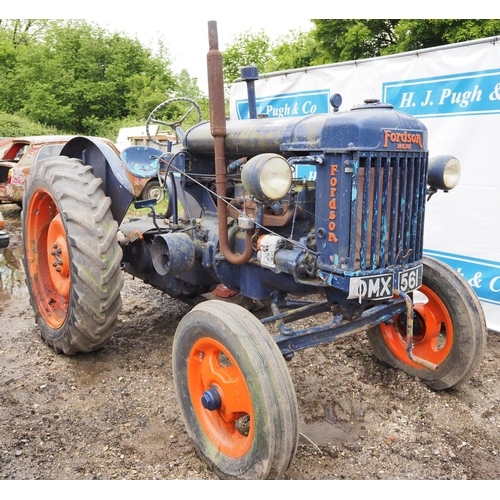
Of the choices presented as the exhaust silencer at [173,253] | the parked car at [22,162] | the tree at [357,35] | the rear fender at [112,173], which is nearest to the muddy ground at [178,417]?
the exhaust silencer at [173,253]

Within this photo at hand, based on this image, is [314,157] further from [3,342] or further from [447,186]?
[3,342]

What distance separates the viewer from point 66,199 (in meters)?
3.40

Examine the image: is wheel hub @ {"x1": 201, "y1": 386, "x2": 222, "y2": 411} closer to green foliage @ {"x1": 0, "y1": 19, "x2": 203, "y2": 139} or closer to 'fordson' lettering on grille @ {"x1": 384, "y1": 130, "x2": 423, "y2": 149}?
'fordson' lettering on grille @ {"x1": 384, "y1": 130, "x2": 423, "y2": 149}

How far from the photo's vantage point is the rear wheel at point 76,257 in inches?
128

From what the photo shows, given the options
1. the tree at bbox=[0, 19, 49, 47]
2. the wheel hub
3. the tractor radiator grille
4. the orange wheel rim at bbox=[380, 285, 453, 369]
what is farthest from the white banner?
the tree at bbox=[0, 19, 49, 47]

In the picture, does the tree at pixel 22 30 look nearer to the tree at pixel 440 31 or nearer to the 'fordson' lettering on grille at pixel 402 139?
the tree at pixel 440 31

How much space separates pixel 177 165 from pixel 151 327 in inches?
60.3

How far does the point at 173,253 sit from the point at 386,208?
Result: 4.71ft

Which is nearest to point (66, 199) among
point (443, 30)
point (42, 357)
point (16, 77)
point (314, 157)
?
point (42, 357)

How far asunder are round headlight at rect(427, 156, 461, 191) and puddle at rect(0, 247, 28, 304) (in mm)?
4434

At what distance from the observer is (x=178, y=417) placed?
9.98ft

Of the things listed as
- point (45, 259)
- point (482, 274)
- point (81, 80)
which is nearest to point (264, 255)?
point (45, 259)

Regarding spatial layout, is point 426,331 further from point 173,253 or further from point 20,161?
point 20,161

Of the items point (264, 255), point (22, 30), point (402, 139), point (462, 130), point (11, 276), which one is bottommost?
point (11, 276)
